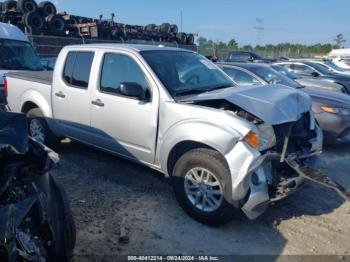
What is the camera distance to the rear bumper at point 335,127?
6555 mm

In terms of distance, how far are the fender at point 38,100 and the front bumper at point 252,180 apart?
3407 millimetres

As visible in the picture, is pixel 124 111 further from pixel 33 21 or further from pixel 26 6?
pixel 26 6

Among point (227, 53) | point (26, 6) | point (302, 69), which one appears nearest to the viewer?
point (302, 69)

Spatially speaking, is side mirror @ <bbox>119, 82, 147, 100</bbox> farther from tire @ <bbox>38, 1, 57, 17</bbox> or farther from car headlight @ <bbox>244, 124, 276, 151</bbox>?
tire @ <bbox>38, 1, 57, 17</bbox>

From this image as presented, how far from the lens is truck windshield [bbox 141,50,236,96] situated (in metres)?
4.50

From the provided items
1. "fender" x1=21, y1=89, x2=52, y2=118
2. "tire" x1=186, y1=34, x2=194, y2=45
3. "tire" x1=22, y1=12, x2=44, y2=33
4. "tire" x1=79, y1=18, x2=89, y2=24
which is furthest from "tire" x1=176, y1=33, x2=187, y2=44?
"fender" x1=21, y1=89, x2=52, y2=118

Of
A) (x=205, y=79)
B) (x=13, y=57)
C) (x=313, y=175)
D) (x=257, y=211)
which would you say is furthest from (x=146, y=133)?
(x=13, y=57)

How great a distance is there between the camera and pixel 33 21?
1711 cm

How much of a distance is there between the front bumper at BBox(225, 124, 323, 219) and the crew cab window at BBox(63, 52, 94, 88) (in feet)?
8.39

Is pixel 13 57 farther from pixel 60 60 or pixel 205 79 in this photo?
pixel 205 79

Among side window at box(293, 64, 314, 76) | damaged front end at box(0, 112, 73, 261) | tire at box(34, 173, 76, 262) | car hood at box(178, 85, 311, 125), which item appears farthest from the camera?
side window at box(293, 64, 314, 76)

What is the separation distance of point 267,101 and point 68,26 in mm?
18346

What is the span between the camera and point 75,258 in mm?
3361

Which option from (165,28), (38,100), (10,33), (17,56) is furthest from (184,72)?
(165,28)
